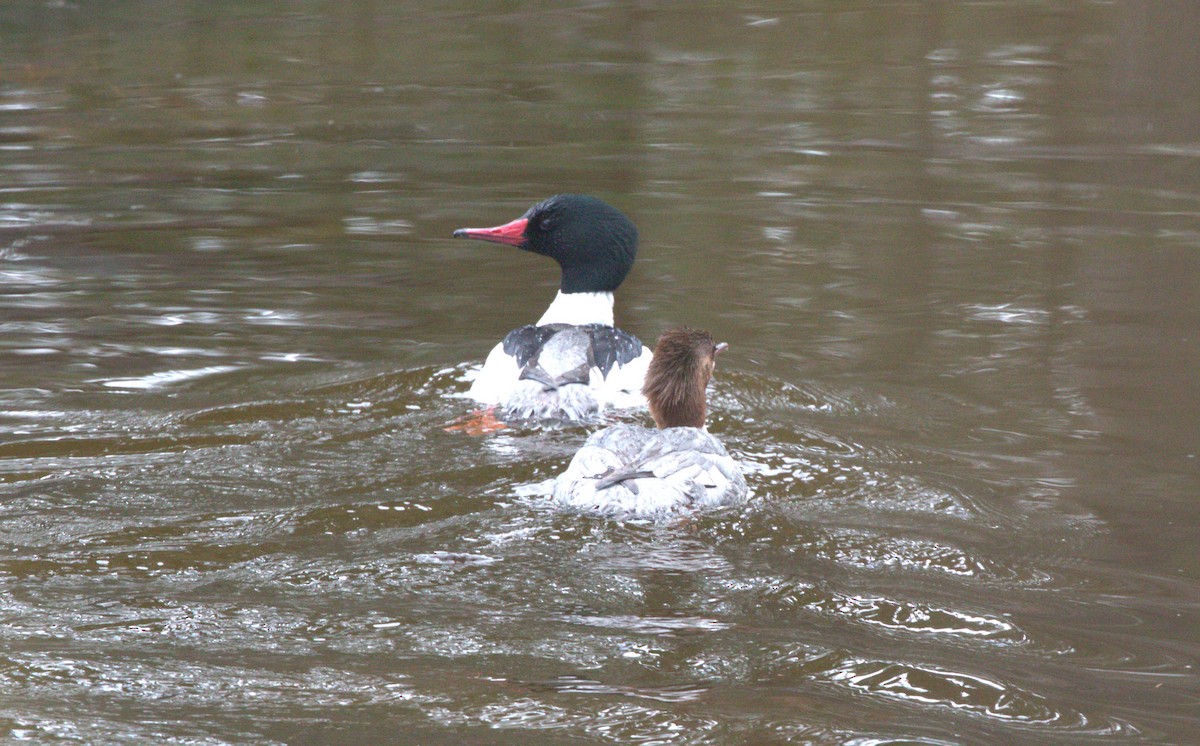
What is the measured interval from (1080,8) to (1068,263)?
11706 mm

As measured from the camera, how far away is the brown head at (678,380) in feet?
19.6

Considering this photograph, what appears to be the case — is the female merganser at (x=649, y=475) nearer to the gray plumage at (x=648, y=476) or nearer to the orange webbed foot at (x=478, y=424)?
the gray plumage at (x=648, y=476)

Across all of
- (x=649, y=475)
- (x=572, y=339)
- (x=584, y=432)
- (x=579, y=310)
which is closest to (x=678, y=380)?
(x=584, y=432)

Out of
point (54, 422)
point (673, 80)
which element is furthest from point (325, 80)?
point (54, 422)

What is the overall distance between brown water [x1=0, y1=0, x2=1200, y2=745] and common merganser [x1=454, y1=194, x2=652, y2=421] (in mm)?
221

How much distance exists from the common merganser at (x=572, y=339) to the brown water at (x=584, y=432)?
0.22 metres

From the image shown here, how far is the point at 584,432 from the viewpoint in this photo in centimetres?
646

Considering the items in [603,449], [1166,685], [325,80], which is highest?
[325,80]

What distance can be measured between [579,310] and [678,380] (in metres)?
1.96

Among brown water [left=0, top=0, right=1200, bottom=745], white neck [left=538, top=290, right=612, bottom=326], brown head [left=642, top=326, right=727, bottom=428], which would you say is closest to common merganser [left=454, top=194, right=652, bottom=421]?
white neck [left=538, top=290, right=612, bottom=326]

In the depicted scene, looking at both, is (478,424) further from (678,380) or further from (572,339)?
(678,380)

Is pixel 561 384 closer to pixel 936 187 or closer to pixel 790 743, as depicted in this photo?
pixel 790 743

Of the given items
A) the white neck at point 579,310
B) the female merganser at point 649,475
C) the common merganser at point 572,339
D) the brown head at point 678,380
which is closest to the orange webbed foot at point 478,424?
the common merganser at point 572,339

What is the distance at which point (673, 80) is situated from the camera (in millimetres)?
16062
